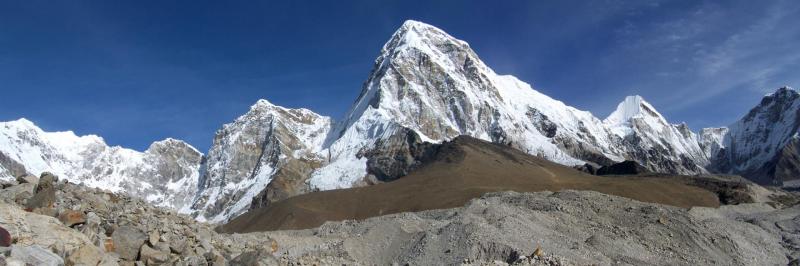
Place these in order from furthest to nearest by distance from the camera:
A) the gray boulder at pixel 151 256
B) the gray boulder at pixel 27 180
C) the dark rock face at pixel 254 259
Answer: the gray boulder at pixel 27 180, the dark rock face at pixel 254 259, the gray boulder at pixel 151 256

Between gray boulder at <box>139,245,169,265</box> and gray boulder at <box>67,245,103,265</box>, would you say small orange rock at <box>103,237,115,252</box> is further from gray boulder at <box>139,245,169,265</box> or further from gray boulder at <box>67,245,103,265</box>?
gray boulder at <box>67,245,103,265</box>

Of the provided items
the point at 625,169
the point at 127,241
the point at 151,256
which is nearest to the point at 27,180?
the point at 127,241

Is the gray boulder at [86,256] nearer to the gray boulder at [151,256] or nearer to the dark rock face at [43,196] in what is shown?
the gray boulder at [151,256]

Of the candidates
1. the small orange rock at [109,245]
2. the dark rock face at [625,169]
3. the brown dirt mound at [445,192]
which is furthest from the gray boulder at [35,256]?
the dark rock face at [625,169]

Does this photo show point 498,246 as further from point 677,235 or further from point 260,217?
point 260,217

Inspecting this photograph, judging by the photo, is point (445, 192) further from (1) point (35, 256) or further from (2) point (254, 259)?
(1) point (35, 256)
